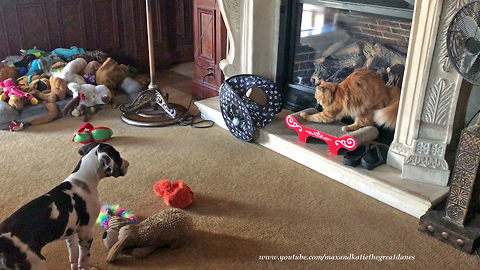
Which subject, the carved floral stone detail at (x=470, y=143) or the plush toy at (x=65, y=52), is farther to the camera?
the plush toy at (x=65, y=52)

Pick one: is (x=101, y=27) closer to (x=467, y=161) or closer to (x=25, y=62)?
(x=25, y=62)

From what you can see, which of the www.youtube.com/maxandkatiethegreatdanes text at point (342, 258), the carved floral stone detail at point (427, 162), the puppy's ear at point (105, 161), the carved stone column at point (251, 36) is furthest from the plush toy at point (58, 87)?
the carved floral stone detail at point (427, 162)

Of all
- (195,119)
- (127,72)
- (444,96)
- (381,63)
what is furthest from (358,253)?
(127,72)

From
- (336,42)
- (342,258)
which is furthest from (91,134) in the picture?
(342,258)

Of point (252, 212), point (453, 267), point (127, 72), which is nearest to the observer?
point (453, 267)

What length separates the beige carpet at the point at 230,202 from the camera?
5.94 ft

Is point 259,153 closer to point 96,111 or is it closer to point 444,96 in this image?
point 444,96

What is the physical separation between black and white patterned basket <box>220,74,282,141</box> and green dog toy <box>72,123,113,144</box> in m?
0.78

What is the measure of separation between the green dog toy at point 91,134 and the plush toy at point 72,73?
2.09 feet

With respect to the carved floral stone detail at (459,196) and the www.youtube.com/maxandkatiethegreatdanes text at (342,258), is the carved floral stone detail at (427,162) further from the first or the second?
the www.youtube.com/maxandkatiethegreatdanes text at (342,258)

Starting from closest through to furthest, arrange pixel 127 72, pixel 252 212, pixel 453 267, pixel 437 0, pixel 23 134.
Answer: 1. pixel 453 267
2. pixel 437 0
3. pixel 252 212
4. pixel 23 134
5. pixel 127 72

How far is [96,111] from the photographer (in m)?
3.37

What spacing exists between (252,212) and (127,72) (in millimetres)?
2158

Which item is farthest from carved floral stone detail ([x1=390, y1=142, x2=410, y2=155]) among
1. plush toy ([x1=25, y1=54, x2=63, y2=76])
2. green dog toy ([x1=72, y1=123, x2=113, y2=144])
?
plush toy ([x1=25, y1=54, x2=63, y2=76])
